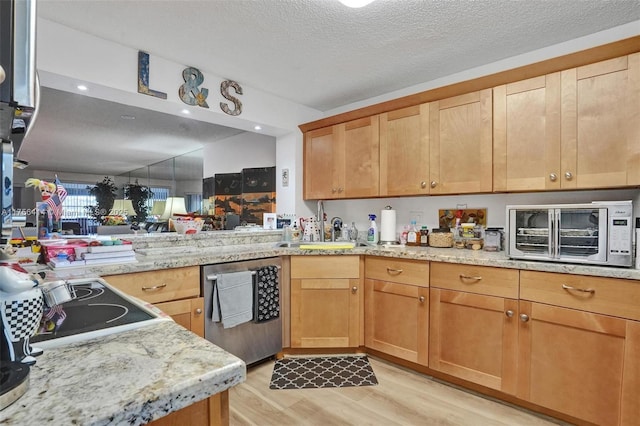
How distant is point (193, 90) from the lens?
102 inches

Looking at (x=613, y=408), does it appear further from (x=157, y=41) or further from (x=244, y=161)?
(x=244, y=161)

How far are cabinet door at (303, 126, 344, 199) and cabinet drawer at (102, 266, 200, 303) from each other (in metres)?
Answer: 1.52

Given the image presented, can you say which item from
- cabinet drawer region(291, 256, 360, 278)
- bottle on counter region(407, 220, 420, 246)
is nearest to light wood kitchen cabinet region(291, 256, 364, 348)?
cabinet drawer region(291, 256, 360, 278)

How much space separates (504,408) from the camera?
198 cm

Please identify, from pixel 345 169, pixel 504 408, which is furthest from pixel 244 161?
pixel 504 408

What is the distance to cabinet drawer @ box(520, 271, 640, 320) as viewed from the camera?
1.61 metres

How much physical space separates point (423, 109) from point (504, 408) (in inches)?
83.1

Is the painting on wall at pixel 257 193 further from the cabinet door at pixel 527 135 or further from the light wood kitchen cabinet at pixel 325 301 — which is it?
the cabinet door at pixel 527 135

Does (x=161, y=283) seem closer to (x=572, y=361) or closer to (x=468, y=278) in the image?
(x=468, y=278)

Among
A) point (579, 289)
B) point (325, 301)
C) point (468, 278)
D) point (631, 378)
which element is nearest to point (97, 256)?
point (325, 301)

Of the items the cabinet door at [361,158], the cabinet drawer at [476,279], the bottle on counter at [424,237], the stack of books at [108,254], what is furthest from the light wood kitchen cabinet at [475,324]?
the stack of books at [108,254]

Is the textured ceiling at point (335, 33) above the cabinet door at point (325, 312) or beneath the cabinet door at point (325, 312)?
above

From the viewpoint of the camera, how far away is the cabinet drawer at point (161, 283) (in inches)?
71.2

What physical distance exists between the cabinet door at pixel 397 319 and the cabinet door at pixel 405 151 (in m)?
0.79
